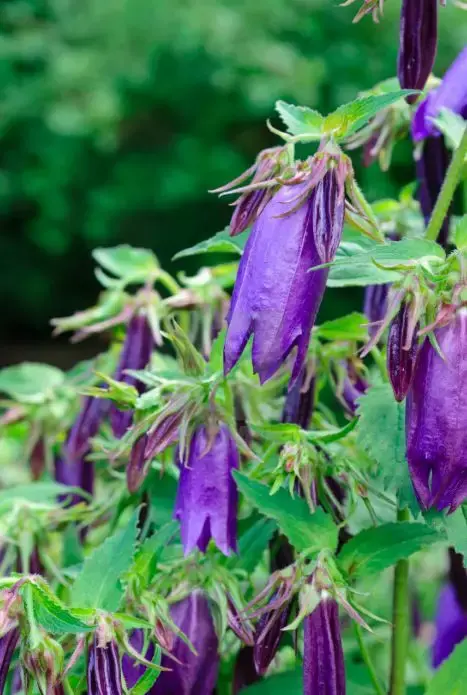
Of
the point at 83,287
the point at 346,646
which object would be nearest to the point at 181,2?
the point at 83,287

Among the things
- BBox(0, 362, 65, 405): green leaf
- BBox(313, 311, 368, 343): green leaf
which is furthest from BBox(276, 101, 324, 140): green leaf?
BBox(0, 362, 65, 405): green leaf

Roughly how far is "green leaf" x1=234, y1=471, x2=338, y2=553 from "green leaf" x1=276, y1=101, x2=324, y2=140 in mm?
176

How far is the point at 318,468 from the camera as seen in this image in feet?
1.82

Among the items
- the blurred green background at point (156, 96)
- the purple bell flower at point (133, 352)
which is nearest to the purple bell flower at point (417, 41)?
the purple bell flower at point (133, 352)

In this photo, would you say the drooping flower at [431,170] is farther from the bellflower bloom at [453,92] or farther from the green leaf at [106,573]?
the green leaf at [106,573]

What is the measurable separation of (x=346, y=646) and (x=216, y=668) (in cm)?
38

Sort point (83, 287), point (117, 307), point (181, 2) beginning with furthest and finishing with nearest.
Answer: point (83, 287) < point (181, 2) < point (117, 307)

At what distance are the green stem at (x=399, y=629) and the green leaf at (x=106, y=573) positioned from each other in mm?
158

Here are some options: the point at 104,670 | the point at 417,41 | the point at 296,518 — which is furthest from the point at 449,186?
the point at 104,670

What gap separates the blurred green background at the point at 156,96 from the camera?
3520 millimetres

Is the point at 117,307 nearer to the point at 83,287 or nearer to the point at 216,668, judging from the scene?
the point at 216,668

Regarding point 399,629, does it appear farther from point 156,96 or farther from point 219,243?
point 156,96

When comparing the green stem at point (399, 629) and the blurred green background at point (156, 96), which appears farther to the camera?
the blurred green background at point (156, 96)

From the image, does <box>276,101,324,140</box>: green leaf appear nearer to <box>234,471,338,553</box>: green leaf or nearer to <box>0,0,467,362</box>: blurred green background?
<box>234,471,338,553</box>: green leaf
